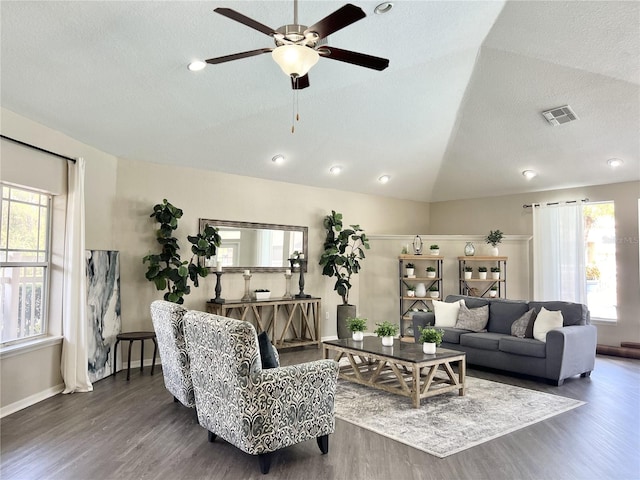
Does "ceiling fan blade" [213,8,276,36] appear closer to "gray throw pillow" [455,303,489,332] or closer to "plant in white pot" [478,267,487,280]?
"gray throw pillow" [455,303,489,332]

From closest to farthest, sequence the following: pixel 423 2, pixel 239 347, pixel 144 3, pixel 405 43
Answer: pixel 239 347 < pixel 144 3 < pixel 423 2 < pixel 405 43

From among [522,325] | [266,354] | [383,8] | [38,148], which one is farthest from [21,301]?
[522,325]

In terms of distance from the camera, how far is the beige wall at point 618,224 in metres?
7.24

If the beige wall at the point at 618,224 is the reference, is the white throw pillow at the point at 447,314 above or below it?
below

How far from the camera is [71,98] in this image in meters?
4.48

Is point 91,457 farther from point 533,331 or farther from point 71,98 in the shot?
point 533,331

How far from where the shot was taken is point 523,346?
18.2ft

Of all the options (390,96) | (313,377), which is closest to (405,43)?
(390,96)

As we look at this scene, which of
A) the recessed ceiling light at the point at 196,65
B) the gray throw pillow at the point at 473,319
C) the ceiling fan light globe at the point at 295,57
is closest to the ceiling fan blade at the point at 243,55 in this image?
the ceiling fan light globe at the point at 295,57

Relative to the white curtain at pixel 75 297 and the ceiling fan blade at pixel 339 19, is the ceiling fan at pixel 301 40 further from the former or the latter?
the white curtain at pixel 75 297

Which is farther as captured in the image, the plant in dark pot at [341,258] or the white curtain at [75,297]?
the plant in dark pot at [341,258]

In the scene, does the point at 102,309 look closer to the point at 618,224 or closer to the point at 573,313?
the point at 573,313

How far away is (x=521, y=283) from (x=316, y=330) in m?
3.81

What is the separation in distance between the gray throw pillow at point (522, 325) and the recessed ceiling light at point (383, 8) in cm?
398
